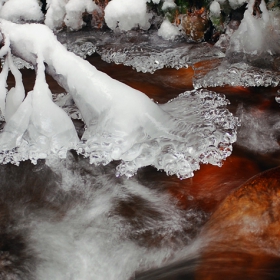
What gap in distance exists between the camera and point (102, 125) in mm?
3021

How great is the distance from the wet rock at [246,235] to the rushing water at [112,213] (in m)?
0.05

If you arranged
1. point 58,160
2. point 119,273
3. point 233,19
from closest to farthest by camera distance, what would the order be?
point 119,273 < point 58,160 < point 233,19

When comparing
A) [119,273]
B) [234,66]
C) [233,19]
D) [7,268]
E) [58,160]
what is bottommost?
[119,273]

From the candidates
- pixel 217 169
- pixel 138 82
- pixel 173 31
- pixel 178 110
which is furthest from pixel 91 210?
pixel 173 31

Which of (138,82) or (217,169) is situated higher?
(138,82)

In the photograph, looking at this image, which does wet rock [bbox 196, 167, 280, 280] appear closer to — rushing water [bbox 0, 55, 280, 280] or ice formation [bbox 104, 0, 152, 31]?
rushing water [bbox 0, 55, 280, 280]

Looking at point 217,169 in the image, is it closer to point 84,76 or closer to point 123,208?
point 123,208

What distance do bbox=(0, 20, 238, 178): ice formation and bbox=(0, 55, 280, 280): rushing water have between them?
0.14 meters

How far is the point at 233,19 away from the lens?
5.25 m

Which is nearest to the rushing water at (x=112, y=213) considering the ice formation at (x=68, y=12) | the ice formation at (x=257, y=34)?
the ice formation at (x=257, y=34)

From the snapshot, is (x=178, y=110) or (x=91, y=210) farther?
(x=178, y=110)

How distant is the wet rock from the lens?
2.09 meters

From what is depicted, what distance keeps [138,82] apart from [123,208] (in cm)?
217

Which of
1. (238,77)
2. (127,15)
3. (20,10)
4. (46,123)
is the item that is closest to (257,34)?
(238,77)
